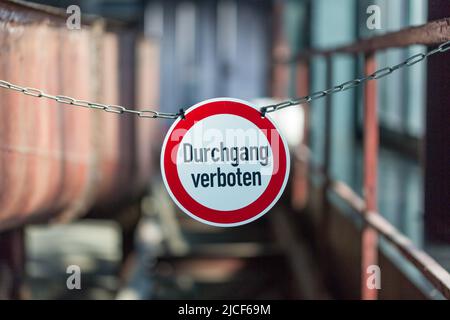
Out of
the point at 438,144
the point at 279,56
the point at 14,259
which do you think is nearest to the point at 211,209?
the point at 438,144

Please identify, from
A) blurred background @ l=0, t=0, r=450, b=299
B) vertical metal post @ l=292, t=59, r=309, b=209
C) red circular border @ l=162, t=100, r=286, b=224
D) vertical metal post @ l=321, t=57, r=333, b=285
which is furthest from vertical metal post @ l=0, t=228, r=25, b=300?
vertical metal post @ l=292, t=59, r=309, b=209

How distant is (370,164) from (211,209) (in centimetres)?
155

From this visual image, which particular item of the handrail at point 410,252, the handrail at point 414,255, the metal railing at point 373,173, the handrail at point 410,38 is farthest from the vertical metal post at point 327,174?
the handrail at point 414,255

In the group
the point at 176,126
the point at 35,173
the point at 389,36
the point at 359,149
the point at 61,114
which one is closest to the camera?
the point at 176,126

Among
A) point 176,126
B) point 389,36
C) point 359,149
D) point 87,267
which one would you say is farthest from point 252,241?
point 176,126

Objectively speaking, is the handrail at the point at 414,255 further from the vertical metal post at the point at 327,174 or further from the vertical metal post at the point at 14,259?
the vertical metal post at the point at 14,259

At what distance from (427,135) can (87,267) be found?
4.93 metres

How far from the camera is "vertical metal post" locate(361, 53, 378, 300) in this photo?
13.3 feet

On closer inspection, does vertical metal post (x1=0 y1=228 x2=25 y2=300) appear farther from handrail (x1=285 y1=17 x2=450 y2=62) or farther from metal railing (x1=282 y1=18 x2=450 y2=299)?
handrail (x1=285 y1=17 x2=450 y2=62)

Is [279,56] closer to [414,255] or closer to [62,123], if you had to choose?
[62,123]

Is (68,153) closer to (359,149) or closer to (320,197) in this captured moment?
(320,197)

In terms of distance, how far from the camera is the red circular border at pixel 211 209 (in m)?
2.62

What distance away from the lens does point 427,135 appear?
10.4 feet

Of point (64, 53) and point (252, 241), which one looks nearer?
point (64, 53)
